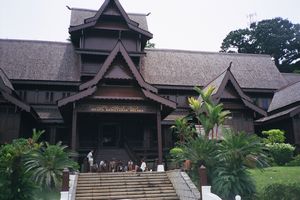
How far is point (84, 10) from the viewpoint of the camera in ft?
111

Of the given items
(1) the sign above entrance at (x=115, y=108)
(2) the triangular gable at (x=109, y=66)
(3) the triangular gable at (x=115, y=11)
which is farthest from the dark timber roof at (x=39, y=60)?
(1) the sign above entrance at (x=115, y=108)

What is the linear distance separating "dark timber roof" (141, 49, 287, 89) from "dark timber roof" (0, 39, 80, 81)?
240 inches

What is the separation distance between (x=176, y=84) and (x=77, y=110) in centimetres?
1093

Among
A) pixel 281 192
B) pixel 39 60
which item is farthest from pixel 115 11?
pixel 281 192

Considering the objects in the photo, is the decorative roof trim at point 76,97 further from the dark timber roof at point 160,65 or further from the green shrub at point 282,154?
the green shrub at point 282,154

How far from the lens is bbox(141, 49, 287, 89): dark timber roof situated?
99.9ft

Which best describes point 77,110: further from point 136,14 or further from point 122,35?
point 136,14

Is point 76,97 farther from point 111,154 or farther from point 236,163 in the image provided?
point 236,163

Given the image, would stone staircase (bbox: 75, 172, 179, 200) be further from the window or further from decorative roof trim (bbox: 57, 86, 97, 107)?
the window

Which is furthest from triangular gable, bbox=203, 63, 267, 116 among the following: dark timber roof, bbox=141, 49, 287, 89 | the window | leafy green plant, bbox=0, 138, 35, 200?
leafy green plant, bbox=0, 138, 35, 200

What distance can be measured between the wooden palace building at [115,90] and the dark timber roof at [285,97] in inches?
3.9

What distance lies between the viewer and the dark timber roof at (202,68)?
30453 millimetres

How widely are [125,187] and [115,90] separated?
679 centimetres

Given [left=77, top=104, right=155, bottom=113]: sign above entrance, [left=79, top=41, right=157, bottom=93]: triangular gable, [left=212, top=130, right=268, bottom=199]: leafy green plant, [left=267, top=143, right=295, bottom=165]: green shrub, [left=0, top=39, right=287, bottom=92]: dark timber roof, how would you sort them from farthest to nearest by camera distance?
[left=0, top=39, right=287, bottom=92]: dark timber roof < [left=267, top=143, right=295, bottom=165]: green shrub < [left=79, top=41, right=157, bottom=93]: triangular gable < [left=77, top=104, right=155, bottom=113]: sign above entrance < [left=212, top=130, right=268, bottom=199]: leafy green plant
